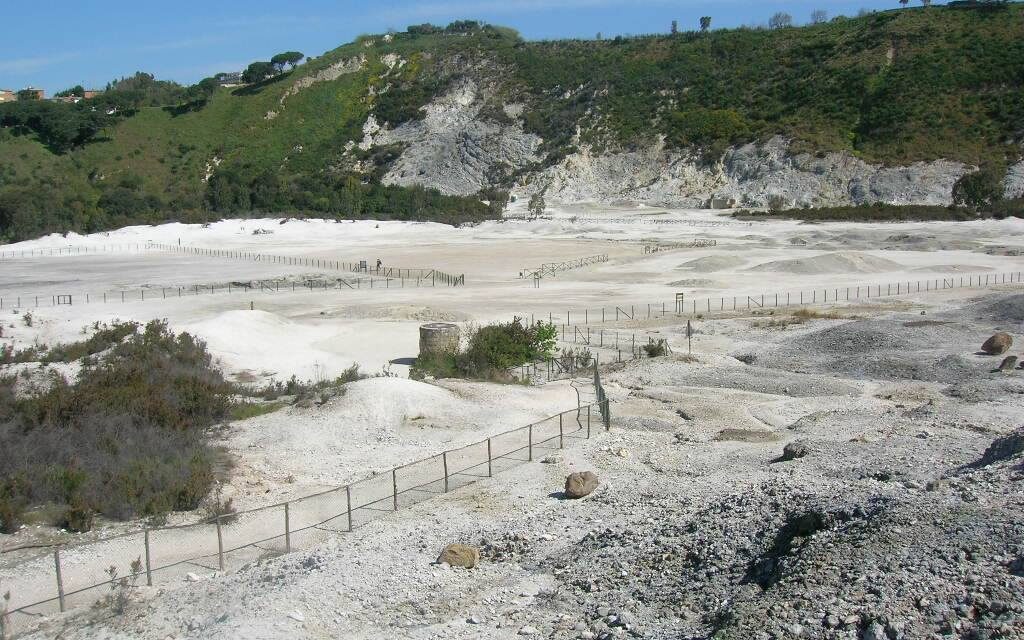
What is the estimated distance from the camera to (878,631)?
1008 cm

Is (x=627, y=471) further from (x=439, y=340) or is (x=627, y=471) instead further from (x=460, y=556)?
(x=439, y=340)

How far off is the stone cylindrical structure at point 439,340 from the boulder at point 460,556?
1754 cm

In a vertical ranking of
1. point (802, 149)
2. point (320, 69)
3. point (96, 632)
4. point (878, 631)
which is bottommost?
point (96, 632)

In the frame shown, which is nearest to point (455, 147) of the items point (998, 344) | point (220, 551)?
point (998, 344)

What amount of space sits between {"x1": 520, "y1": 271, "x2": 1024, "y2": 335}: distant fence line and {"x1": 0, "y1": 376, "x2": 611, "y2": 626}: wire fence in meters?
22.6

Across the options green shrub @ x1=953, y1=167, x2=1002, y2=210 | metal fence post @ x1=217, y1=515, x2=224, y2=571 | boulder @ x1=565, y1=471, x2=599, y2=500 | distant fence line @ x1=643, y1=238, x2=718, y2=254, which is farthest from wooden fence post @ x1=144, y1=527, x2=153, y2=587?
green shrub @ x1=953, y1=167, x2=1002, y2=210

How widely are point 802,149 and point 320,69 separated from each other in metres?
81.3

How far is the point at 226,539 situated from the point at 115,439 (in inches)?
236

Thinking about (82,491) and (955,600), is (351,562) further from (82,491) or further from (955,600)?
(955,600)

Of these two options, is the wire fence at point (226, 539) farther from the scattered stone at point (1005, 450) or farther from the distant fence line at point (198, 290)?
the distant fence line at point (198, 290)

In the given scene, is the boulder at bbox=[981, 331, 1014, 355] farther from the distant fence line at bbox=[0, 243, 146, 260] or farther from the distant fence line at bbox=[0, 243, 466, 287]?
the distant fence line at bbox=[0, 243, 146, 260]

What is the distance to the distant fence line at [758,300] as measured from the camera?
4638 centimetres

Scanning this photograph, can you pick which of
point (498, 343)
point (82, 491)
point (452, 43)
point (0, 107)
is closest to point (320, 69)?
point (452, 43)

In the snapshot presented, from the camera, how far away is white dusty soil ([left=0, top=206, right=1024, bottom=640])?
12141 millimetres
